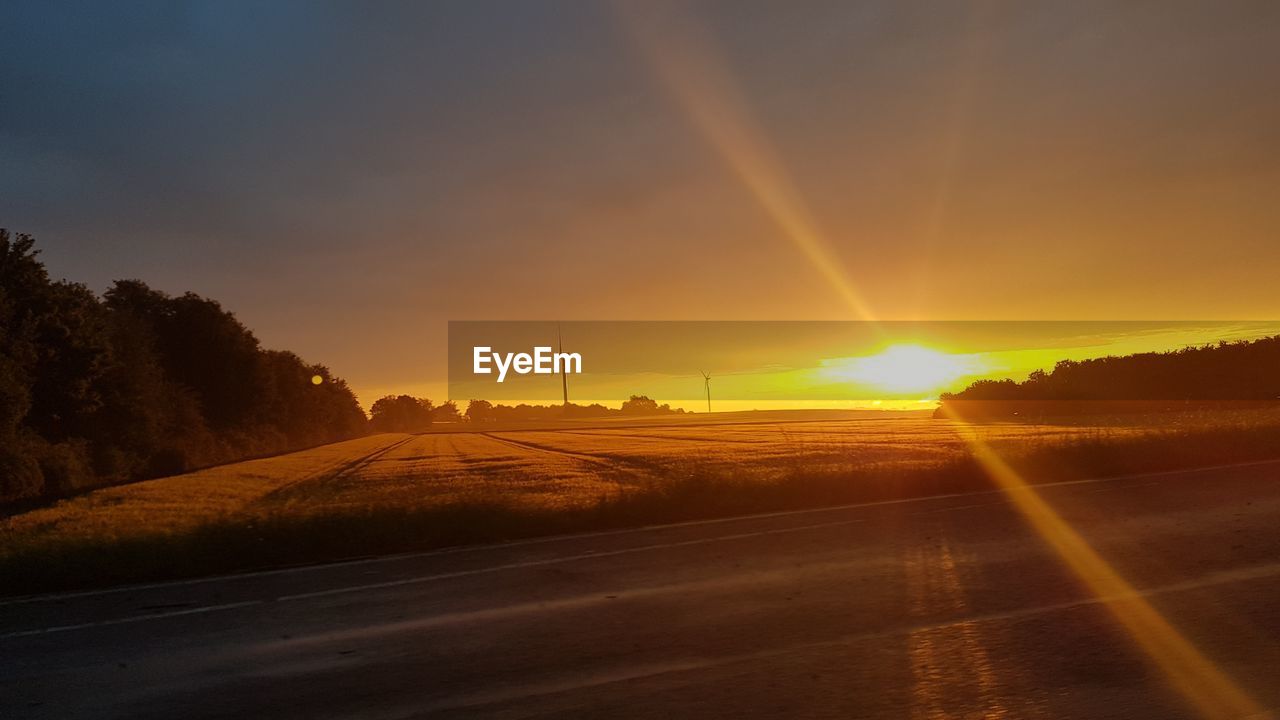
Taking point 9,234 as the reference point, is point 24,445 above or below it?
below

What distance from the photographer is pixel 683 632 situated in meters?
6.62

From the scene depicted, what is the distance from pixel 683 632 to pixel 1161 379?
9502 centimetres

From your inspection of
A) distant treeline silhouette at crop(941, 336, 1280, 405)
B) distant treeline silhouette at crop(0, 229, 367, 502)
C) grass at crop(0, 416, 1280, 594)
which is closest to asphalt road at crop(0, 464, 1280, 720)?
grass at crop(0, 416, 1280, 594)

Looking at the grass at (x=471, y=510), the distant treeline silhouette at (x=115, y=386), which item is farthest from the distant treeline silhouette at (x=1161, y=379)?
the distant treeline silhouette at (x=115, y=386)

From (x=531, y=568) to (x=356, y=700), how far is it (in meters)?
4.29

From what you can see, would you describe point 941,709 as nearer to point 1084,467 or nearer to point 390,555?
point 390,555

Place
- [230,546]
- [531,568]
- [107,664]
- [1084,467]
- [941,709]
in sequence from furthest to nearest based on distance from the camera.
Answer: [1084,467] < [230,546] < [531,568] < [107,664] < [941,709]

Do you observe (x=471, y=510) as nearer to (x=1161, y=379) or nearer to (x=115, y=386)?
(x=115, y=386)

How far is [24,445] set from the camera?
40.2 metres

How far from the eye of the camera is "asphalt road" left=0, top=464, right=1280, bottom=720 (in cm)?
515

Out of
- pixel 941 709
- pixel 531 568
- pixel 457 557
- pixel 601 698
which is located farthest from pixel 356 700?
pixel 457 557

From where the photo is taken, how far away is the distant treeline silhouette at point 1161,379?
79188 millimetres

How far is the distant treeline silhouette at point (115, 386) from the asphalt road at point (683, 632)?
3752cm

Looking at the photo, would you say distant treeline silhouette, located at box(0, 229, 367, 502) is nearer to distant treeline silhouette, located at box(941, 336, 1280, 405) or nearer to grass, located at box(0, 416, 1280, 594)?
grass, located at box(0, 416, 1280, 594)
